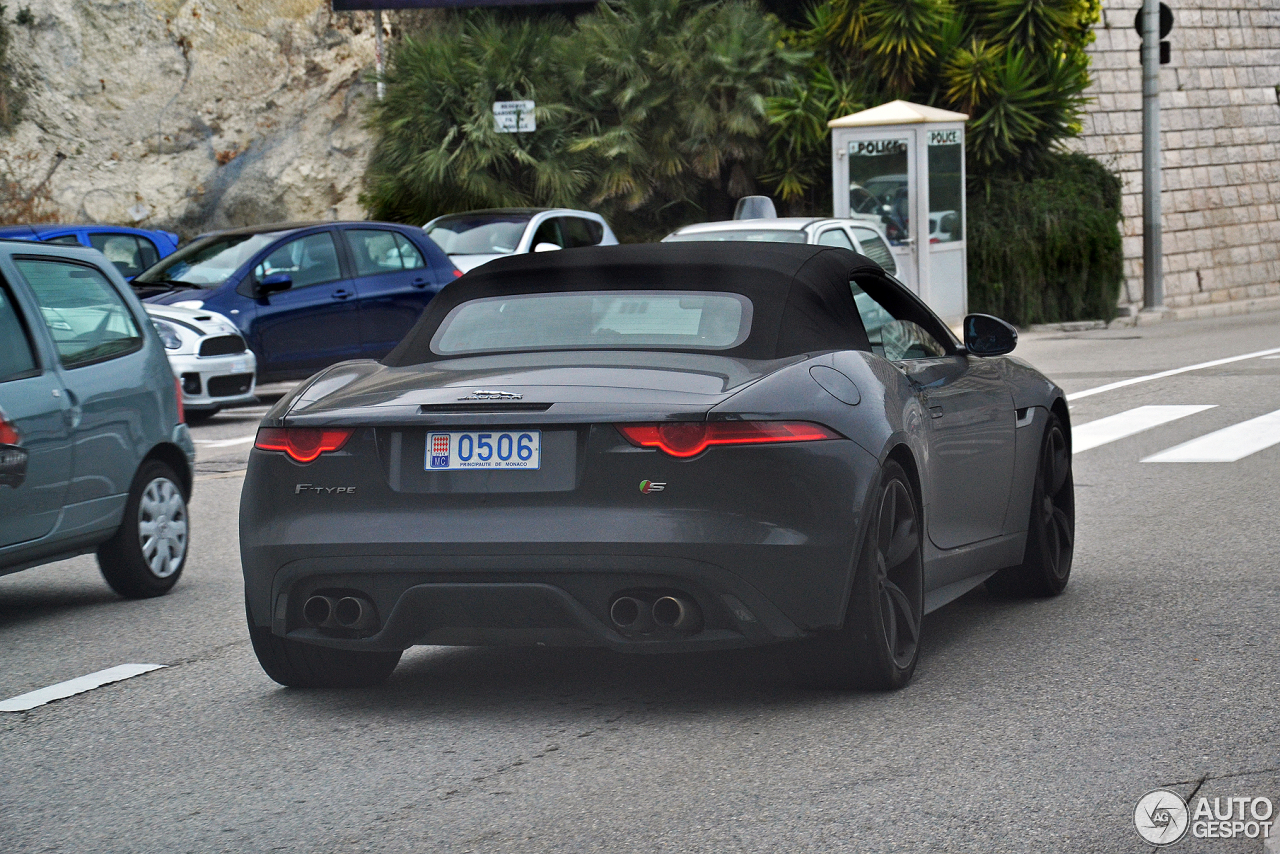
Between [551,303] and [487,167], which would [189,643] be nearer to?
[551,303]

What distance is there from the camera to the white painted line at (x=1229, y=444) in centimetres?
1098

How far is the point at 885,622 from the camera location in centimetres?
517

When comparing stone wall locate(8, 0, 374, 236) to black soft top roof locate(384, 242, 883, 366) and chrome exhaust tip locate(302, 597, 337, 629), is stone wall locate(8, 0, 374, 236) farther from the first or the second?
chrome exhaust tip locate(302, 597, 337, 629)

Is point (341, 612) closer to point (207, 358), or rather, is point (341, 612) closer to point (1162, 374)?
point (207, 358)

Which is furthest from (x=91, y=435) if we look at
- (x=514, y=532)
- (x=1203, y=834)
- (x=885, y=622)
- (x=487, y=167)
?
(x=487, y=167)

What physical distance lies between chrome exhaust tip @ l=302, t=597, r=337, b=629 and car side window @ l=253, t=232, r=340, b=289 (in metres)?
11.5

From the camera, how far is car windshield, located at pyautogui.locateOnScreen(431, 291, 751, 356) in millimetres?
5305

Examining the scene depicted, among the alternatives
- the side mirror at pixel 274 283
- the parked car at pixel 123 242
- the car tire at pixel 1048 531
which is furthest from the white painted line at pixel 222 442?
the car tire at pixel 1048 531

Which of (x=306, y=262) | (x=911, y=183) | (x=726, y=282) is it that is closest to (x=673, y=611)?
(x=726, y=282)

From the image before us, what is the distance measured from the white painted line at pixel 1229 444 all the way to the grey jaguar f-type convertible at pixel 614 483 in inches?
228

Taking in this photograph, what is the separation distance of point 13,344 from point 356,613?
2.85 meters

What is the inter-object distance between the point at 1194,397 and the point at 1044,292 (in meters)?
11.1

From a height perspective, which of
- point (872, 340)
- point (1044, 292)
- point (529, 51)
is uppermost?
point (529, 51)

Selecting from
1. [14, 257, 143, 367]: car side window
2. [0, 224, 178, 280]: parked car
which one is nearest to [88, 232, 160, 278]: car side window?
[0, 224, 178, 280]: parked car
